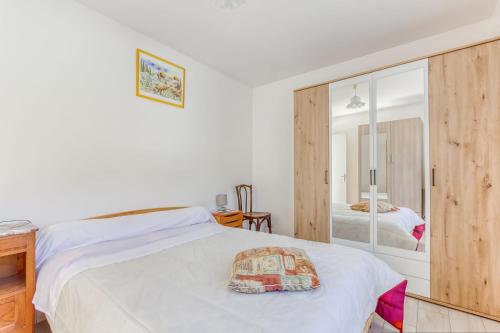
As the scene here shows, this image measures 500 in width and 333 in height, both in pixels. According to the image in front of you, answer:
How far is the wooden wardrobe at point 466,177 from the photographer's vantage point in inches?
78.4

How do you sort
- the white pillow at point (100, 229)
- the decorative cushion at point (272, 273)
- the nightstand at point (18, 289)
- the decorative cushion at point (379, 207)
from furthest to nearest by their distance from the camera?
1. the decorative cushion at point (379, 207)
2. the white pillow at point (100, 229)
3. the nightstand at point (18, 289)
4. the decorative cushion at point (272, 273)

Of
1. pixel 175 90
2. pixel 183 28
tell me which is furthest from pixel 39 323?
pixel 183 28

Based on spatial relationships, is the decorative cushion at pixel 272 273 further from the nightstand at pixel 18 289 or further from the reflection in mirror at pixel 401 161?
the reflection in mirror at pixel 401 161

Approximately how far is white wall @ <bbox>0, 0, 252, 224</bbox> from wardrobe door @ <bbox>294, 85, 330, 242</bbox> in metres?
1.34

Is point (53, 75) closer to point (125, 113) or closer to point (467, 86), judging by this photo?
point (125, 113)

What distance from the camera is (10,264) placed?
177 cm

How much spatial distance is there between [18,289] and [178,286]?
3.75ft

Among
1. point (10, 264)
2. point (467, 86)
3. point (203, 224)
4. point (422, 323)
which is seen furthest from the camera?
point (203, 224)

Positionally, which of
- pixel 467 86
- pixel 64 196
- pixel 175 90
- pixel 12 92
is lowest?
pixel 64 196

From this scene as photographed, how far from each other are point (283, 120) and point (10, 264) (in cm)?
338

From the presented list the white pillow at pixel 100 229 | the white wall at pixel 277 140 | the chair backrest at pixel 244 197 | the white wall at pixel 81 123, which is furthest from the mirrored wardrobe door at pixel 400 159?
the white wall at pixel 81 123

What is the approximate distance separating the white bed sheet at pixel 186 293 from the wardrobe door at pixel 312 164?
1.14 m

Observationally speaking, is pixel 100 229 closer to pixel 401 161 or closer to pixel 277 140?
pixel 277 140

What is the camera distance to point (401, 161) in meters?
2.42
